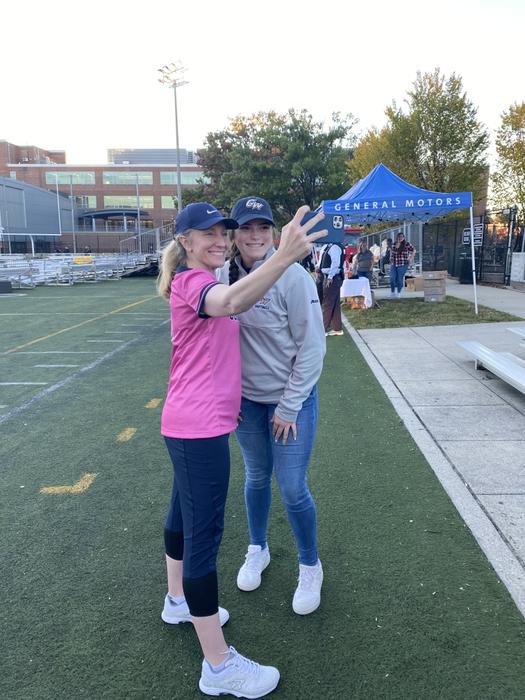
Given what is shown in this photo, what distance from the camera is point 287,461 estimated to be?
8.03 feet

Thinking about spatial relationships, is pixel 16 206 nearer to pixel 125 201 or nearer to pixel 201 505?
pixel 125 201

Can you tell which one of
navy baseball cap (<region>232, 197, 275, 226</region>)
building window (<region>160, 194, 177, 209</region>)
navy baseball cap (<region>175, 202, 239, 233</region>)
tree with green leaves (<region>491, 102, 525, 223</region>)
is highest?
building window (<region>160, 194, 177, 209</region>)

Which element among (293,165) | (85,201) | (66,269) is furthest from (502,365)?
(85,201)

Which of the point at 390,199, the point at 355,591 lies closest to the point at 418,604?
the point at 355,591

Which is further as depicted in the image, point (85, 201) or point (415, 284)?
point (85, 201)

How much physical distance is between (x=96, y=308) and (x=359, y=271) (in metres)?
7.32

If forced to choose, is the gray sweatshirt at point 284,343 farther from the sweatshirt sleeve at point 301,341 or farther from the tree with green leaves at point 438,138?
the tree with green leaves at point 438,138

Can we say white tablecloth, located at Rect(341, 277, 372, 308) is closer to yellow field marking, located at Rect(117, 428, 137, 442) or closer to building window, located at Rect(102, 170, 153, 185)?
yellow field marking, located at Rect(117, 428, 137, 442)

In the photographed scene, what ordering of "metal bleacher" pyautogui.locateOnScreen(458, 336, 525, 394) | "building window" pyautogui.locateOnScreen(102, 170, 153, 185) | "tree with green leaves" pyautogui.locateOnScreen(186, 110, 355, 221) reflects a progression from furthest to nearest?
"building window" pyautogui.locateOnScreen(102, 170, 153, 185)
"tree with green leaves" pyautogui.locateOnScreen(186, 110, 355, 221)
"metal bleacher" pyautogui.locateOnScreen(458, 336, 525, 394)

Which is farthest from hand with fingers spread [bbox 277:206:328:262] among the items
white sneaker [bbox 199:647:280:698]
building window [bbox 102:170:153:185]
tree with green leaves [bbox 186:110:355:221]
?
building window [bbox 102:170:153:185]

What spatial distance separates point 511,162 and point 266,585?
2720 centimetres

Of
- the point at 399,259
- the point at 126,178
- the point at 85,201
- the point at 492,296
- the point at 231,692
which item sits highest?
the point at 126,178

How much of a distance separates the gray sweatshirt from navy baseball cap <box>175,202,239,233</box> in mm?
433

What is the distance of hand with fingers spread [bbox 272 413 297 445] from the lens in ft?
7.78
